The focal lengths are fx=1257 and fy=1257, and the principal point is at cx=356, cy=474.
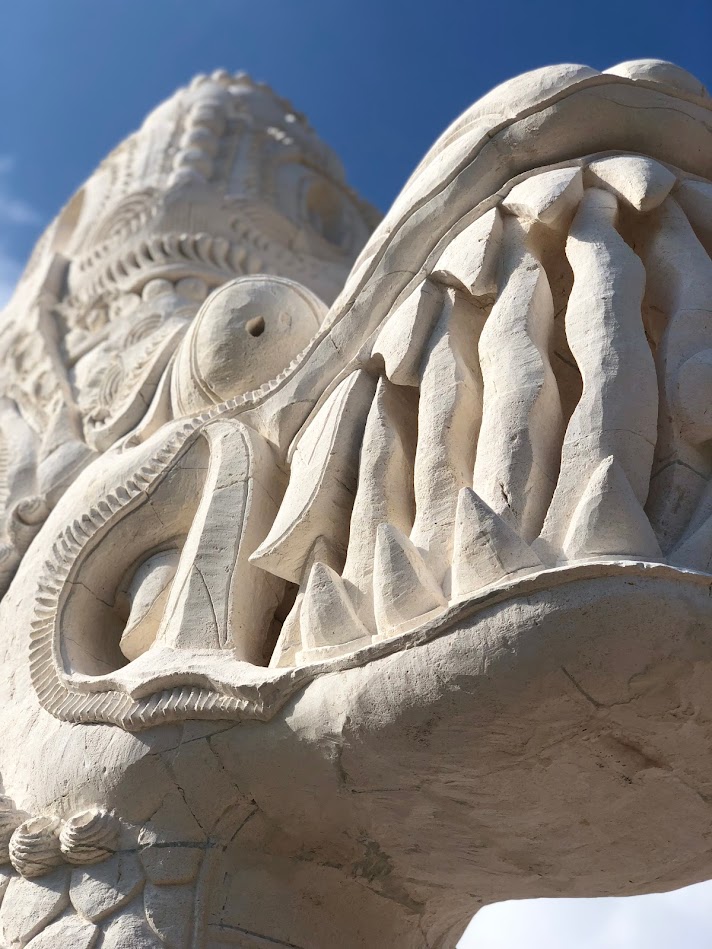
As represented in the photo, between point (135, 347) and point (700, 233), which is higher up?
point (700, 233)

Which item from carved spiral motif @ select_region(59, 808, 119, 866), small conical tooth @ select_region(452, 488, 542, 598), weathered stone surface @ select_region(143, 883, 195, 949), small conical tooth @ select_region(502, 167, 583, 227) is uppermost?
small conical tooth @ select_region(502, 167, 583, 227)

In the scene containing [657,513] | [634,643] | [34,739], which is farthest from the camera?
[34,739]

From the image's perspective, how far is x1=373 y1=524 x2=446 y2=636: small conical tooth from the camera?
251cm

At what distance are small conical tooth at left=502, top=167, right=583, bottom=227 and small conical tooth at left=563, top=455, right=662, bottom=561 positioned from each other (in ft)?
2.87

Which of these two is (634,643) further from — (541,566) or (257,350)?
(257,350)

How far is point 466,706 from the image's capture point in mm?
2379

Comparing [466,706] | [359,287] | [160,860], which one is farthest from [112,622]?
[466,706]

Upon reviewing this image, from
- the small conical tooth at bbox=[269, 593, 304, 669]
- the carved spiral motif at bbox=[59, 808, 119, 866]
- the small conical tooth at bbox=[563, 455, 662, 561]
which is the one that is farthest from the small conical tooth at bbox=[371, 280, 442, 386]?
the carved spiral motif at bbox=[59, 808, 119, 866]

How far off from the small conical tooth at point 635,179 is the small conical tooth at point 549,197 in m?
0.07

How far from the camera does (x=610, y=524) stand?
94.3 inches

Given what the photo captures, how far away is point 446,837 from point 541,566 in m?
0.68

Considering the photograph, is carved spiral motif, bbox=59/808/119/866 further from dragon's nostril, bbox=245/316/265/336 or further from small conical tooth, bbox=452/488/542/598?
dragon's nostril, bbox=245/316/265/336

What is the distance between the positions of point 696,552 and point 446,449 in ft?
2.11

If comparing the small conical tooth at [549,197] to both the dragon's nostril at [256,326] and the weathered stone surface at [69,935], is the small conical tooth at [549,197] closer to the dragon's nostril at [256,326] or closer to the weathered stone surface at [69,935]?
the dragon's nostril at [256,326]
